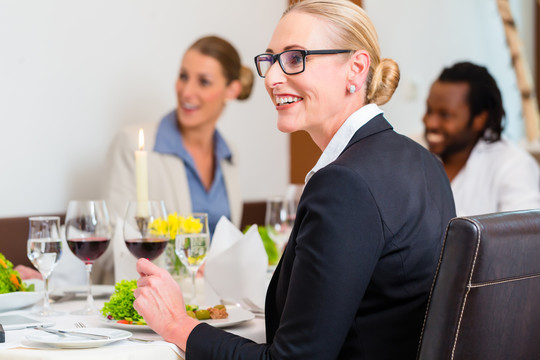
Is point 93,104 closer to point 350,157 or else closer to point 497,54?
point 350,157

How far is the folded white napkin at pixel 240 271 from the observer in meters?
1.55

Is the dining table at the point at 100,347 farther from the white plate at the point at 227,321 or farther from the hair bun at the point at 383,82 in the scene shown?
the hair bun at the point at 383,82

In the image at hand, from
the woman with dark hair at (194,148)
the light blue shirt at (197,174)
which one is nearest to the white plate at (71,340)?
the woman with dark hair at (194,148)

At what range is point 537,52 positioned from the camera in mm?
5832

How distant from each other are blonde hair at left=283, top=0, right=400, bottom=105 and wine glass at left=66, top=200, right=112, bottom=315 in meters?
0.58

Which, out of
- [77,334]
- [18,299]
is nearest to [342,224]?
[77,334]

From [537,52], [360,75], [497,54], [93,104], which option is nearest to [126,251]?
[360,75]

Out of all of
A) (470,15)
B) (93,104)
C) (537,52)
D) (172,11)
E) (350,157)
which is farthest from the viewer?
(537,52)

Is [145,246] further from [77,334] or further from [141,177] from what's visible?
[77,334]

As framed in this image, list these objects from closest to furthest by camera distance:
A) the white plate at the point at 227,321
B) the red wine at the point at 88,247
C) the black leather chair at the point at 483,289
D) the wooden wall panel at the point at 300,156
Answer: the black leather chair at the point at 483,289
the white plate at the point at 227,321
the red wine at the point at 88,247
the wooden wall panel at the point at 300,156

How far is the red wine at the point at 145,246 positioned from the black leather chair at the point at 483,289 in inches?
27.0

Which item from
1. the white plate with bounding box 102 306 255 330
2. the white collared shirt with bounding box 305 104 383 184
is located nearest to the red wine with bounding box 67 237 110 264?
the white plate with bounding box 102 306 255 330

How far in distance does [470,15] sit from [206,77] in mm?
2754

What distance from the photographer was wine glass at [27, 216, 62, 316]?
1435 millimetres
